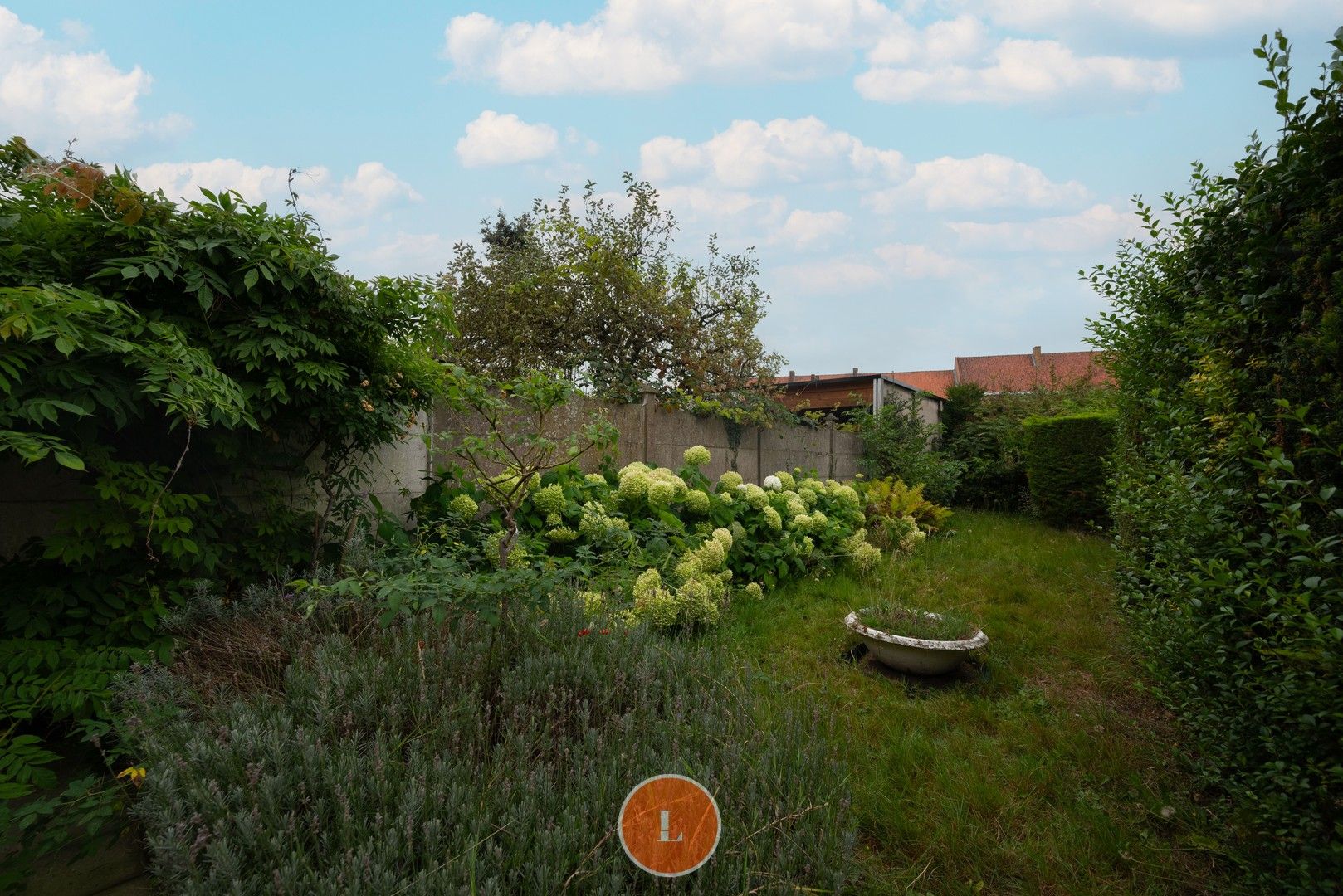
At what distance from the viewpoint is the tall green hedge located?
8.05m

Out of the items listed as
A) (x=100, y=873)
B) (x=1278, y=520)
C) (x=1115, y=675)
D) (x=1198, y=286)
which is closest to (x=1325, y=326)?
(x=1278, y=520)

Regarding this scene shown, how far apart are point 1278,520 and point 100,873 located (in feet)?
10.3

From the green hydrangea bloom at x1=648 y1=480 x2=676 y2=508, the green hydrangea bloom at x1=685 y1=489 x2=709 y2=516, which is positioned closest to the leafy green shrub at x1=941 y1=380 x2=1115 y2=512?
the green hydrangea bloom at x1=685 y1=489 x2=709 y2=516

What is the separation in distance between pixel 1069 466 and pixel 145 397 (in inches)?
368

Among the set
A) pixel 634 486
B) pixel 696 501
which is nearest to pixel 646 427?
pixel 696 501

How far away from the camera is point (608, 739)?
2.03 meters

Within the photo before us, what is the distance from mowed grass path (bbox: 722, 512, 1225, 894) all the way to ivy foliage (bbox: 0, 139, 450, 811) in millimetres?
2540

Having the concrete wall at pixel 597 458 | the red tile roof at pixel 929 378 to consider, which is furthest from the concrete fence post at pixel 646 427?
the red tile roof at pixel 929 378

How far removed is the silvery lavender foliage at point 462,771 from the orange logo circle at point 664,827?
0.37ft

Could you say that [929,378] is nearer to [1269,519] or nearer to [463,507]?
[463,507]

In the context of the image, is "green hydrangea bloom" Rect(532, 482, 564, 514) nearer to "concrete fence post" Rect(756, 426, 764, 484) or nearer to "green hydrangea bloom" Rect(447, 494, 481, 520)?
"green hydrangea bloom" Rect(447, 494, 481, 520)

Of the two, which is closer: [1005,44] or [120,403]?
[120,403]

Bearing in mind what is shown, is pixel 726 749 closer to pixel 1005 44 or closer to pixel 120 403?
pixel 120 403

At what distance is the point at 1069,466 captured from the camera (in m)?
8.29
